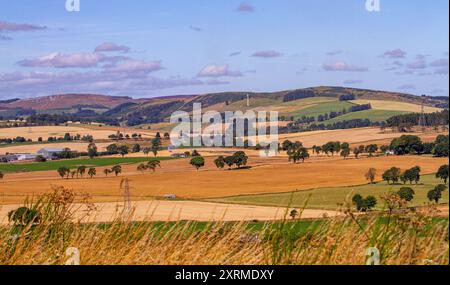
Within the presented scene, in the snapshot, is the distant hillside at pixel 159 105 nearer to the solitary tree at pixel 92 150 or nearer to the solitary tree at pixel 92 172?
the solitary tree at pixel 92 150

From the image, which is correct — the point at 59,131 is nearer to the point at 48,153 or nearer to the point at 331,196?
the point at 48,153

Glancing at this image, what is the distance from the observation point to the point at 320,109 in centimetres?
2359

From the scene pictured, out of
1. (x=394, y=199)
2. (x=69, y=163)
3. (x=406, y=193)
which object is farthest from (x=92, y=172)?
(x=394, y=199)

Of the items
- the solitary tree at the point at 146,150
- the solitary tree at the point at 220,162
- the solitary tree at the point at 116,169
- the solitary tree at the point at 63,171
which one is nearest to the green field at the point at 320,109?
the solitary tree at the point at 146,150

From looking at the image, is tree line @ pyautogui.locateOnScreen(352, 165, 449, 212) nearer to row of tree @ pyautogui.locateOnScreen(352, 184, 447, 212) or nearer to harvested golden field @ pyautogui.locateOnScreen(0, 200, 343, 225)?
row of tree @ pyautogui.locateOnScreen(352, 184, 447, 212)

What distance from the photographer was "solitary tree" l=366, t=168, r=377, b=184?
8275 millimetres

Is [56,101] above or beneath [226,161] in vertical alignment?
above

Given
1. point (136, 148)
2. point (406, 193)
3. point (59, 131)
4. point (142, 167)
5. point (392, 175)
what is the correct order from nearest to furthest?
point (406, 193) → point (392, 175) → point (142, 167) → point (136, 148) → point (59, 131)

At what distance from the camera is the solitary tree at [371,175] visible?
827 centimetres

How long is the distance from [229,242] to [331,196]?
2.33 metres

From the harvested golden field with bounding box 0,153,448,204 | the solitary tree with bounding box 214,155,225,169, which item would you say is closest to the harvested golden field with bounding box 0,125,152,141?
the harvested golden field with bounding box 0,153,448,204

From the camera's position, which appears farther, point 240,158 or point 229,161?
point 229,161
